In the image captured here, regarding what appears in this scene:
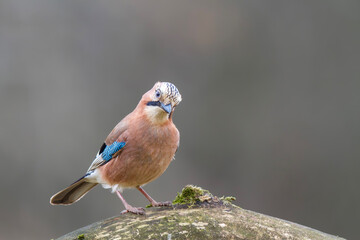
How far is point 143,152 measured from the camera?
15.5 feet

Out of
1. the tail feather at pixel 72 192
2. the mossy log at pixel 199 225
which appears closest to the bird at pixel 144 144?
the tail feather at pixel 72 192

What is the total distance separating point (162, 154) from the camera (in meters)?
4.74

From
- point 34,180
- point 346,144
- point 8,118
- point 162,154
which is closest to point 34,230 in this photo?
point 34,180

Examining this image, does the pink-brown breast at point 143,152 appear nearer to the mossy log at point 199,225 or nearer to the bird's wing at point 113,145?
the bird's wing at point 113,145

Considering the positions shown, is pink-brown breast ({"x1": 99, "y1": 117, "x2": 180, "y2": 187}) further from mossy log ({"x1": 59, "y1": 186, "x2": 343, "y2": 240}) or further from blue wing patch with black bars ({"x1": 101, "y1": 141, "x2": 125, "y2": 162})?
mossy log ({"x1": 59, "y1": 186, "x2": 343, "y2": 240})

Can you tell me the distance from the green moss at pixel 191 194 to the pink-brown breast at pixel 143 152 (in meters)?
0.61

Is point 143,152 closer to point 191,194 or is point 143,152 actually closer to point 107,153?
point 107,153

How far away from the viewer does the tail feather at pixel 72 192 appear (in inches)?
203

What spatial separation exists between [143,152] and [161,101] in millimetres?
475

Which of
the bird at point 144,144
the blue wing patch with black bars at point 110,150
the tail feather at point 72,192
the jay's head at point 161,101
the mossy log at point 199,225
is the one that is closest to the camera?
the mossy log at point 199,225

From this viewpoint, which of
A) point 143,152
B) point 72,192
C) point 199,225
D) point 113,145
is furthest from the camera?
point 72,192

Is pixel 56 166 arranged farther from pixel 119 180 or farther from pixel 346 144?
pixel 346 144

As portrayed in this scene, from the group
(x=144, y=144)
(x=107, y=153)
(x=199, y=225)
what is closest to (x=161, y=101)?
(x=144, y=144)

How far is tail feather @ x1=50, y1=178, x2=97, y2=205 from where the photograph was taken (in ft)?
16.9
